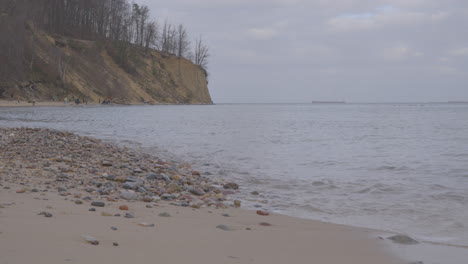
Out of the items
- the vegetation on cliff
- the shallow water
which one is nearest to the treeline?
the vegetation on cliff

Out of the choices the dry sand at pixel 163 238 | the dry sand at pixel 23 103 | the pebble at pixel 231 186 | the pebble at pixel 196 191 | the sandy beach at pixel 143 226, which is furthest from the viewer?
the dry sand at pixel 23 103

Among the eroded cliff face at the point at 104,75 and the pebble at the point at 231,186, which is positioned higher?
the eroded cliff face at the point at 104,75

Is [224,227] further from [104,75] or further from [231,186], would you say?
[104,75]

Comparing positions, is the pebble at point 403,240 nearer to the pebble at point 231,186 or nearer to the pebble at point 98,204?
the pebble at point 98,204

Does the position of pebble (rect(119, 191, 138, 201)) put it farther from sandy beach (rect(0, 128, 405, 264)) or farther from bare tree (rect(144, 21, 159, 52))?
bare tree (rect(144, 21, 159, 52))

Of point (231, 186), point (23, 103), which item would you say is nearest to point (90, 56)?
point (23, 103)

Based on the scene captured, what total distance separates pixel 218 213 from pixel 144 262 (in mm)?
2412

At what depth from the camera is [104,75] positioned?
195 ft

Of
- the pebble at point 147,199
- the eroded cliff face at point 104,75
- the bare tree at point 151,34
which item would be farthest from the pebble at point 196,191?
the bare tree at point 151,34

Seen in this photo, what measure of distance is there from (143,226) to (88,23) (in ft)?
255

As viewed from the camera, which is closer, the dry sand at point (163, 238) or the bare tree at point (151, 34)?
the dry sand at point (163, 238)

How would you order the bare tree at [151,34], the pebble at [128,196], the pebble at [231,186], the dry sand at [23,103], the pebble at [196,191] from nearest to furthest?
1. the pebble at [128,196]
2. the pebble at [196,191]
3. the pebble at [231,186]
4. the dry sand at [23,103]
5. the bare tree at [151,34]

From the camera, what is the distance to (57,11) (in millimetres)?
65750

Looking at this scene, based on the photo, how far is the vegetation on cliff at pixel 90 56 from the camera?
44.9 m
